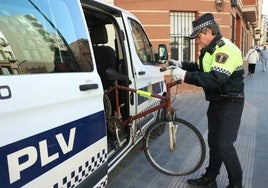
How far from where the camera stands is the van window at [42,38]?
79.4 inches

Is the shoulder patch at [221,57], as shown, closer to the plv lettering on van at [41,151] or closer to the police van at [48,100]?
the police van at [48,100]

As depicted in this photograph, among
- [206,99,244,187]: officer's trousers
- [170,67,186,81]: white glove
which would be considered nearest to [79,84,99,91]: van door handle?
[170,67,186,81]: white glove

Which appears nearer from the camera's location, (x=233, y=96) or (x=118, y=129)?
(x=233, y=96)

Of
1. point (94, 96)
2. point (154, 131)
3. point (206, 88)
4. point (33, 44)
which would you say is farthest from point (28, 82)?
point (154, 131)

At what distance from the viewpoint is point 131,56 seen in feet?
14.3

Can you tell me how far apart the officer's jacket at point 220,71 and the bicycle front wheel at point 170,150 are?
59cm

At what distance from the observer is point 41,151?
6.66 ft

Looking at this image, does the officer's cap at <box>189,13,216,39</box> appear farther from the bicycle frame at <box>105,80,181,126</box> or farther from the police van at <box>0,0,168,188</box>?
the police van at <box>0,0,168,188</box>

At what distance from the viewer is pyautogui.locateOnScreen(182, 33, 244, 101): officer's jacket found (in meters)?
3.26

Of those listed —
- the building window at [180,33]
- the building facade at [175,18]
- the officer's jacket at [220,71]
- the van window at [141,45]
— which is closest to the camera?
the officer's jacket at [220,71]

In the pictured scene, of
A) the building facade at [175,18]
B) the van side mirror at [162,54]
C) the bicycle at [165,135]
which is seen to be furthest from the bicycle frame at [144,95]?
the building facade at [175,18]

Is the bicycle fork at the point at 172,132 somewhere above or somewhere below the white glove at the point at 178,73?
below

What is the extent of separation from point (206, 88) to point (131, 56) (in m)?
1.18

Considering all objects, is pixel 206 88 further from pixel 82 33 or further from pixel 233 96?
pixel 82 33
